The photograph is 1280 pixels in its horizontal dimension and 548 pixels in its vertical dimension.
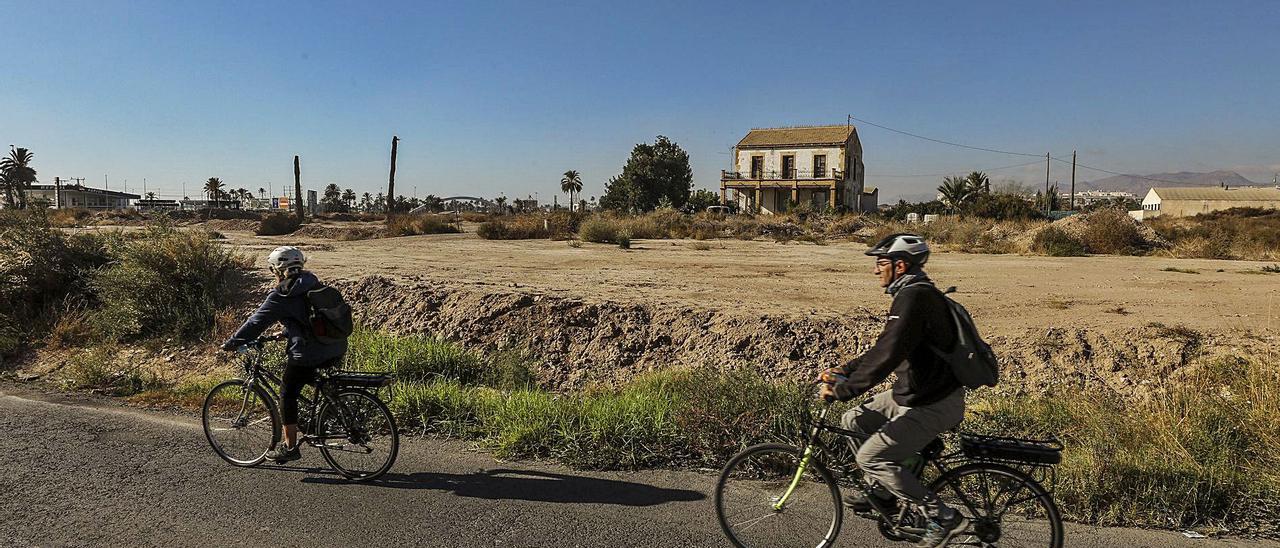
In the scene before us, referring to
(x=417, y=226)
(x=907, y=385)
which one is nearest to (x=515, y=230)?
(x=417, y=226)

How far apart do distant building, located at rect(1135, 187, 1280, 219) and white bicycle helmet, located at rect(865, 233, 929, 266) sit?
85306 mm

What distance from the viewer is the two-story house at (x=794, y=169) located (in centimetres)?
6100

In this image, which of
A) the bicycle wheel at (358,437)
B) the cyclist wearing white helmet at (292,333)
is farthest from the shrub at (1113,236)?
the cyclist wearing white helmet at (292,333)

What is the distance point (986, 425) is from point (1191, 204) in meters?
93.7

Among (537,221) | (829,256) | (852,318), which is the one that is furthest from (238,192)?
(852,318)

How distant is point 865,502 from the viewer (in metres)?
3.70

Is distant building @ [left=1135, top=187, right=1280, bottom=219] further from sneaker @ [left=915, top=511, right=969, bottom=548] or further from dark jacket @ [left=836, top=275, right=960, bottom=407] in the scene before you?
dark jacket @ [left=836, top=275, right=960, bottom=407]

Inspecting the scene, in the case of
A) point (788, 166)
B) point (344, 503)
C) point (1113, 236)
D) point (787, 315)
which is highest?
point (788, 166)

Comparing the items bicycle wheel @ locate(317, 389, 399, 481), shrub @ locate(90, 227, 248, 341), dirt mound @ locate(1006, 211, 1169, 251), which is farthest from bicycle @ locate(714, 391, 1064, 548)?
dirt mound @ locate(1006, 211, 1169, 251)

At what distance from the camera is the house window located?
206ft

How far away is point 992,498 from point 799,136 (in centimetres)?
6347

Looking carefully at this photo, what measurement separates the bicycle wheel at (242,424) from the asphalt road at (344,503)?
0.12 m

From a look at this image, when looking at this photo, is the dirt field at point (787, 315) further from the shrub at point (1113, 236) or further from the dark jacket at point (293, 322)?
the shrub at point (1113, 236)

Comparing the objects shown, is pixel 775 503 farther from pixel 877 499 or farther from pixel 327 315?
pixel 327 315
